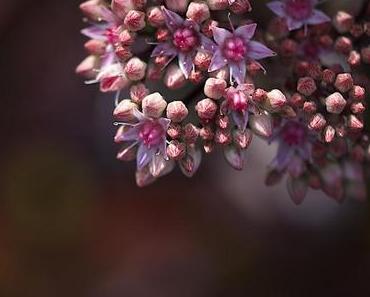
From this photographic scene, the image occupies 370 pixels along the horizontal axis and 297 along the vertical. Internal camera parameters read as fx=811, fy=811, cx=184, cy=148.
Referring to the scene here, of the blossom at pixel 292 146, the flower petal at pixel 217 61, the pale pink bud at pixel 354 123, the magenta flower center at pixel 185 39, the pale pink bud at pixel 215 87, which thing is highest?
the magenta flower center at pixel 185 39

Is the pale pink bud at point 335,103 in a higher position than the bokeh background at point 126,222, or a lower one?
higher

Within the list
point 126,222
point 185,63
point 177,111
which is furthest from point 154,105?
point 126,222

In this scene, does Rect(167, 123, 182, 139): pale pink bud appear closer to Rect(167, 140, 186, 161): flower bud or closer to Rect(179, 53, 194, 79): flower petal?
Rect(167, 140, 186, 161): flower bud

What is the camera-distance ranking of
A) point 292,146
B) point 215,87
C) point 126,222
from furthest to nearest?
point 126,222, point 292,146, point 215,87

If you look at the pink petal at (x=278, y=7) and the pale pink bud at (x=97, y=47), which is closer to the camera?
the pink petal at (x=278, y=7)

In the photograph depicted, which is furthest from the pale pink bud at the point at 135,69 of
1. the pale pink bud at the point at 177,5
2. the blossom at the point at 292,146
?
the blossom at the point at 292,146

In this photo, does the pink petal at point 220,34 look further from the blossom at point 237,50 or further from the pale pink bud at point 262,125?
the pale pink bud at point 262,125

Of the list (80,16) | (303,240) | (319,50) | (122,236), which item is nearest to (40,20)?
(80,16)

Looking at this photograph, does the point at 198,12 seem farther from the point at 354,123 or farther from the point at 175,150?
the point at 354,123
